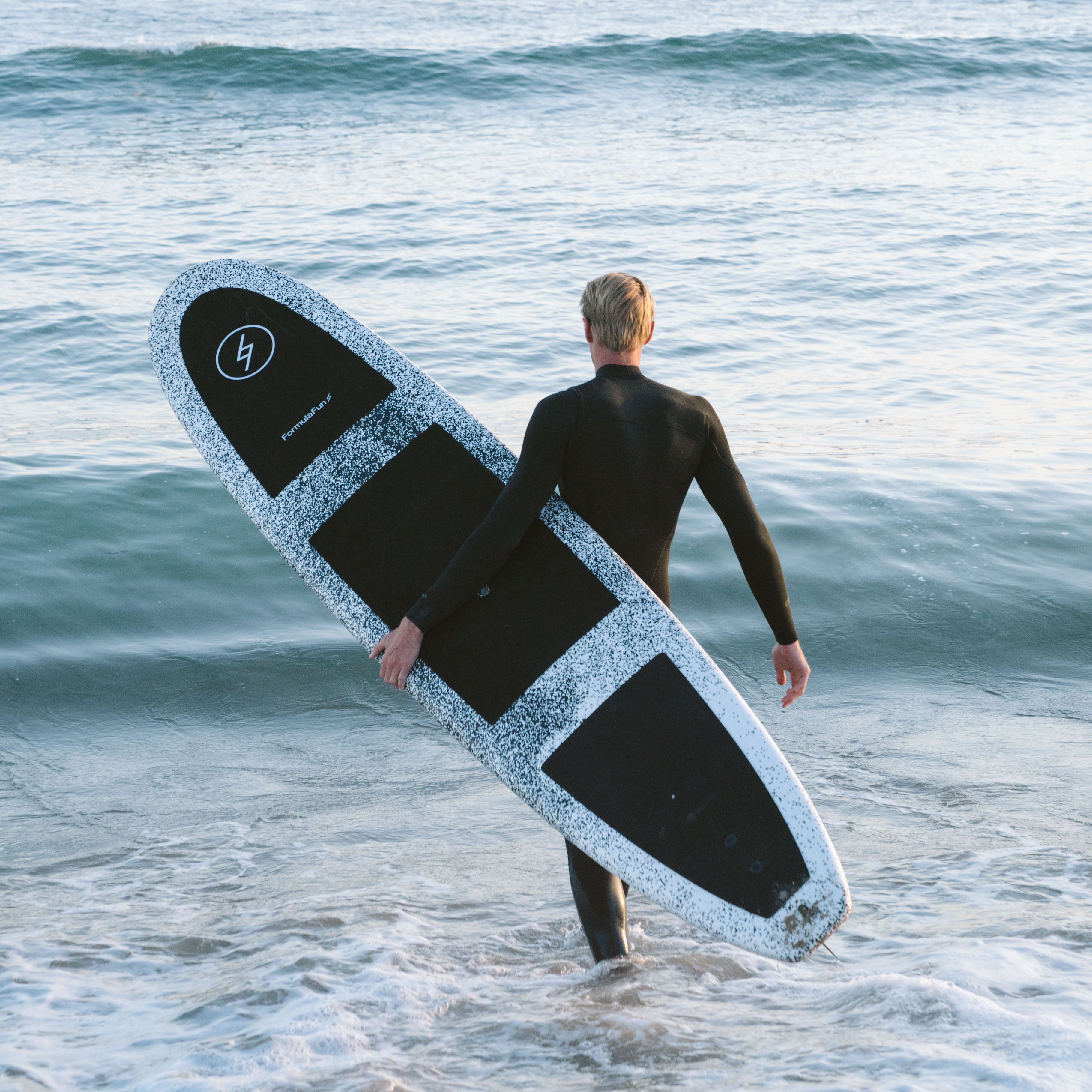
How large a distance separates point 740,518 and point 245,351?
1.82m

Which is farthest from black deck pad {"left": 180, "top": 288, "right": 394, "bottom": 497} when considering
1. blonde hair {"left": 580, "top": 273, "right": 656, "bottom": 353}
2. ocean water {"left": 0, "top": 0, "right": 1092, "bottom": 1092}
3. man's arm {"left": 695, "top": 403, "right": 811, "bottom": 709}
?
ocean water {"left": 0, "top": 0, "right": 1092, "bottom": 1092}

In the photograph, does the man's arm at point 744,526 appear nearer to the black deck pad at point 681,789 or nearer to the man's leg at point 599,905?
the black deck pad at point 681,789

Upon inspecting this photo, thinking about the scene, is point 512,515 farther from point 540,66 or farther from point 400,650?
point 540,66

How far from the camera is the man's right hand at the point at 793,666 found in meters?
2.92

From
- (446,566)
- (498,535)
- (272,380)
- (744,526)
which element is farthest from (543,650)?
(272,380)

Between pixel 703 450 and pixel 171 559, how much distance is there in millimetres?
4249

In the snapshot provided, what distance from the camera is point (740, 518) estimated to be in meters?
2.75

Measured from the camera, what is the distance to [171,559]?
6.15 meters

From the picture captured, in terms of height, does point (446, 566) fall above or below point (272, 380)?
below

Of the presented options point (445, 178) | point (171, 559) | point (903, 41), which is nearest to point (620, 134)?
point (445, 178)

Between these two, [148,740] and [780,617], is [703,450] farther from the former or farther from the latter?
[148,740]

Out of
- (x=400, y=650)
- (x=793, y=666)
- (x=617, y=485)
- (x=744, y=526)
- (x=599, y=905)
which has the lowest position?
(x=599, y=905)

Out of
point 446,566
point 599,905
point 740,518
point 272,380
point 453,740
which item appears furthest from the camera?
point 453,740

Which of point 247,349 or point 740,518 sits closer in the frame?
point 740,518
